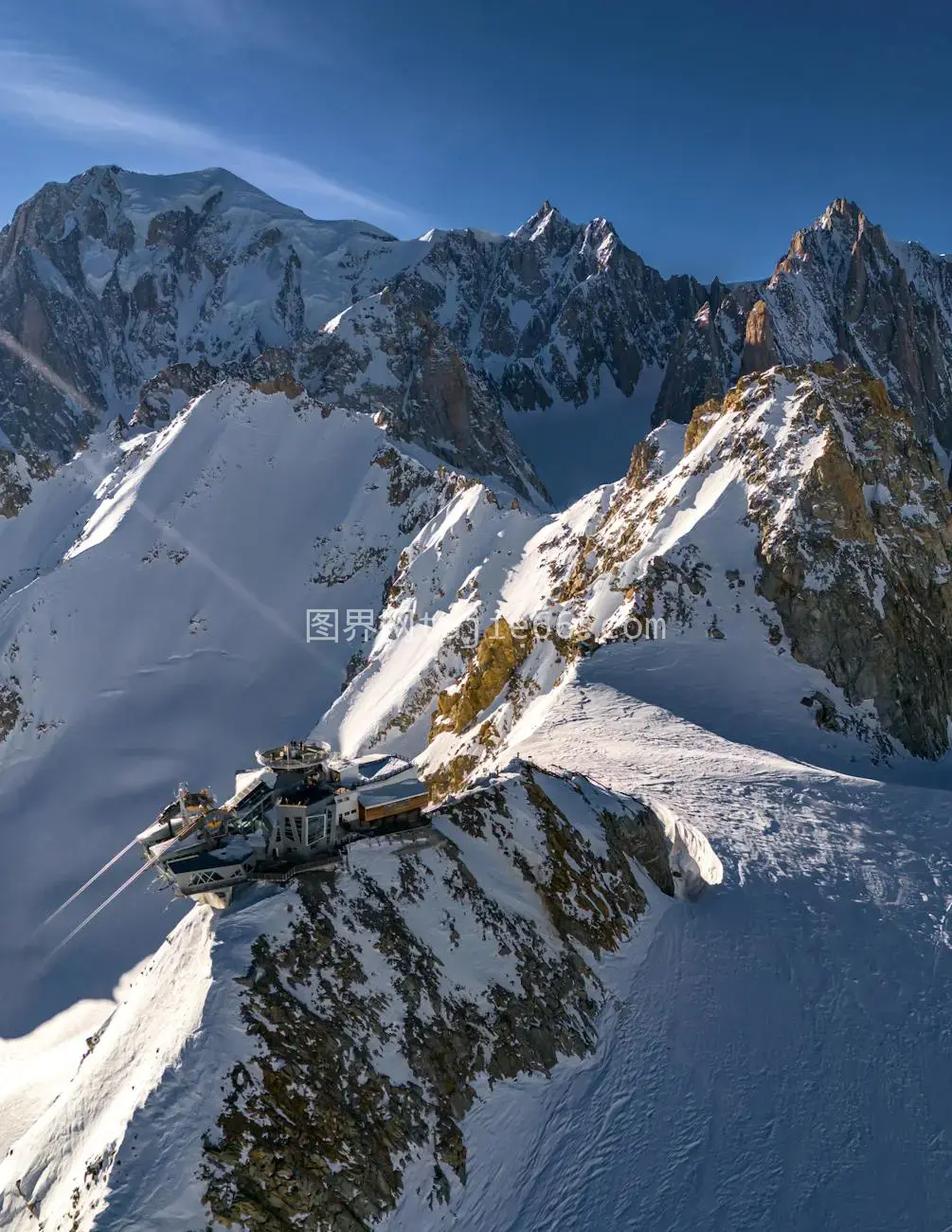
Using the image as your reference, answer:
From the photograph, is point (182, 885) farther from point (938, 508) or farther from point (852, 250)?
point (852, 250)

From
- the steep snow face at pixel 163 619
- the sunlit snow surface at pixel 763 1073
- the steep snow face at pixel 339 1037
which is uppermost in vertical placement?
the steep snow face at pixel 163 619

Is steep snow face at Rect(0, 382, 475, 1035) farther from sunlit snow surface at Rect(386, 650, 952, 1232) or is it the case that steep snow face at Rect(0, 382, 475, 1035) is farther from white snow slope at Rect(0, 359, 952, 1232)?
sunlit snow surface at Rect(386, 650, 952, 1232)

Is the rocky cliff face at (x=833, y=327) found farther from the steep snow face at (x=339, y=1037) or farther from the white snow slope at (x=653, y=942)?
the steep snow face at (x=339, y=1037)

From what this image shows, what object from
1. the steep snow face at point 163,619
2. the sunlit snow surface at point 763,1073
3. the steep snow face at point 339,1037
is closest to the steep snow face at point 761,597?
the sunlit snow surface at point 763,1073

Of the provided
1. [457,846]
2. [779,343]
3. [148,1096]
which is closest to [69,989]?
[457,846]

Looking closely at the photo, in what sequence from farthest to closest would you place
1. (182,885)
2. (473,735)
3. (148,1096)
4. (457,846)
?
(473,735) < (457,846) < (182,885) < (148,1096)

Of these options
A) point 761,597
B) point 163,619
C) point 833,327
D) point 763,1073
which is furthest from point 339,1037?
point 833,327

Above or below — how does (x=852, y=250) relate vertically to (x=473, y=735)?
above
